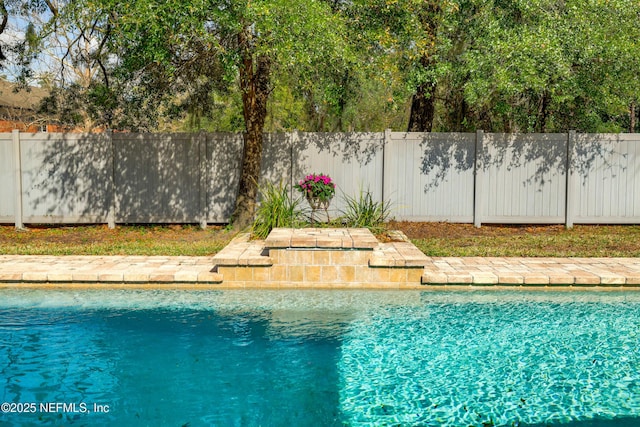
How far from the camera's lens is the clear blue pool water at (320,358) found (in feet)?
13.7

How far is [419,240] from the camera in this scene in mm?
10109

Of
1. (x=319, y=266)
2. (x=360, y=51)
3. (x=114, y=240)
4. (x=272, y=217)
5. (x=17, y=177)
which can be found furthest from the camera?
(x=17, y=177)

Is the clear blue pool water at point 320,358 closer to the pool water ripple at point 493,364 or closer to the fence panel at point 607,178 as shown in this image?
the pool water ripple at point 493,364

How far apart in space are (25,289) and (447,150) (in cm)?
753

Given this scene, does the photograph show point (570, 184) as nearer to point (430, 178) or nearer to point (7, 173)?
point (430, 178)

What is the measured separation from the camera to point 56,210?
11.7m

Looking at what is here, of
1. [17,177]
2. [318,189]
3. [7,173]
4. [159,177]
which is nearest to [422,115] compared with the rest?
[318,189]

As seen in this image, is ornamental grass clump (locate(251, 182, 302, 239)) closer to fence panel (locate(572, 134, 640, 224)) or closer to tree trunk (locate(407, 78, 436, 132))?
tree trunk (locate(407, 78, 436, 132))

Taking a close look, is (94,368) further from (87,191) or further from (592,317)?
(87,191)

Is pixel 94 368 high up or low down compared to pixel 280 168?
down

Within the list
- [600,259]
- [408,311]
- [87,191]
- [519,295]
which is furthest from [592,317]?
[87,191]

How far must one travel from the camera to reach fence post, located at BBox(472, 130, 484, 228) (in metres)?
11.7

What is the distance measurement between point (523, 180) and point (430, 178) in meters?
1.70

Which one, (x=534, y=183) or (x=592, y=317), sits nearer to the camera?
(x=592, y=317)
